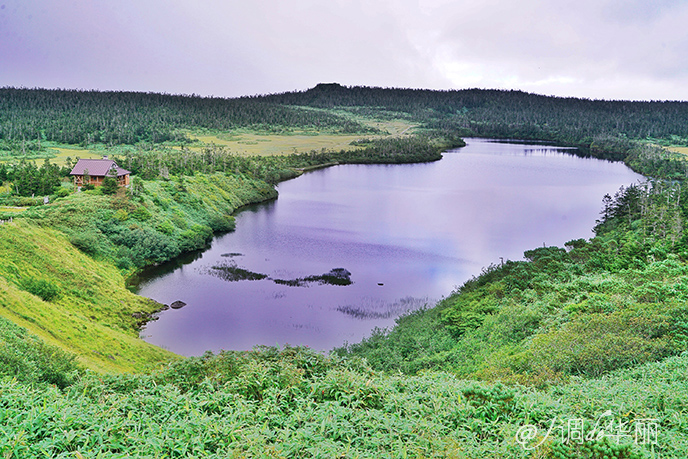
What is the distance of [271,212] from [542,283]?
4188cm

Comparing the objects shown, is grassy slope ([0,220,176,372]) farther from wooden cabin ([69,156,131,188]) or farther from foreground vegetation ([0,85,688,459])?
Answer: wooden cabin ([69,156,131,188])

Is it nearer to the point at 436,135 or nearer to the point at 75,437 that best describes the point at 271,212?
the point at 75,437

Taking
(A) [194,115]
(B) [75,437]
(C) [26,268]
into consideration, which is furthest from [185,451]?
(A) [194,115]

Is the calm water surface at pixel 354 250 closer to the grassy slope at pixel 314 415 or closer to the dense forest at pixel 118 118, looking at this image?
the grassy slope at pixel 314 415

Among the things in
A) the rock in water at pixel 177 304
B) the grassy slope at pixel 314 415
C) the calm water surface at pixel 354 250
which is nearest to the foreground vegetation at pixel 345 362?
the grassy slope at pixel 314 415

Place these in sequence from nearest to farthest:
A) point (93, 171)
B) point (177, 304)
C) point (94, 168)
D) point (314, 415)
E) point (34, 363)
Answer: point (314, 415), point (34, 363), point (177, 304), point (93, 171), point (94, 168)

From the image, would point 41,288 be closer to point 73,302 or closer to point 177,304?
point 73,302

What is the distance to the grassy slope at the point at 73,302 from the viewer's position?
19.6m

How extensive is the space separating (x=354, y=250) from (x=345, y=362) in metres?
32.2

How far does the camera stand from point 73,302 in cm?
2603

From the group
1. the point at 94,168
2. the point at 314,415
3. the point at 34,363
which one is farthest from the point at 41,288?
the point at 94,168

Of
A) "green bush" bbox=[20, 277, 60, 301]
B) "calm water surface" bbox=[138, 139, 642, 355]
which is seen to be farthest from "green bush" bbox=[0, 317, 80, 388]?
"calm water surface" bbox=[138, 139, 642, 355]

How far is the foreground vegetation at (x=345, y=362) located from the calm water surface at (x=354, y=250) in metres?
2.86

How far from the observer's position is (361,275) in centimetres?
3606
